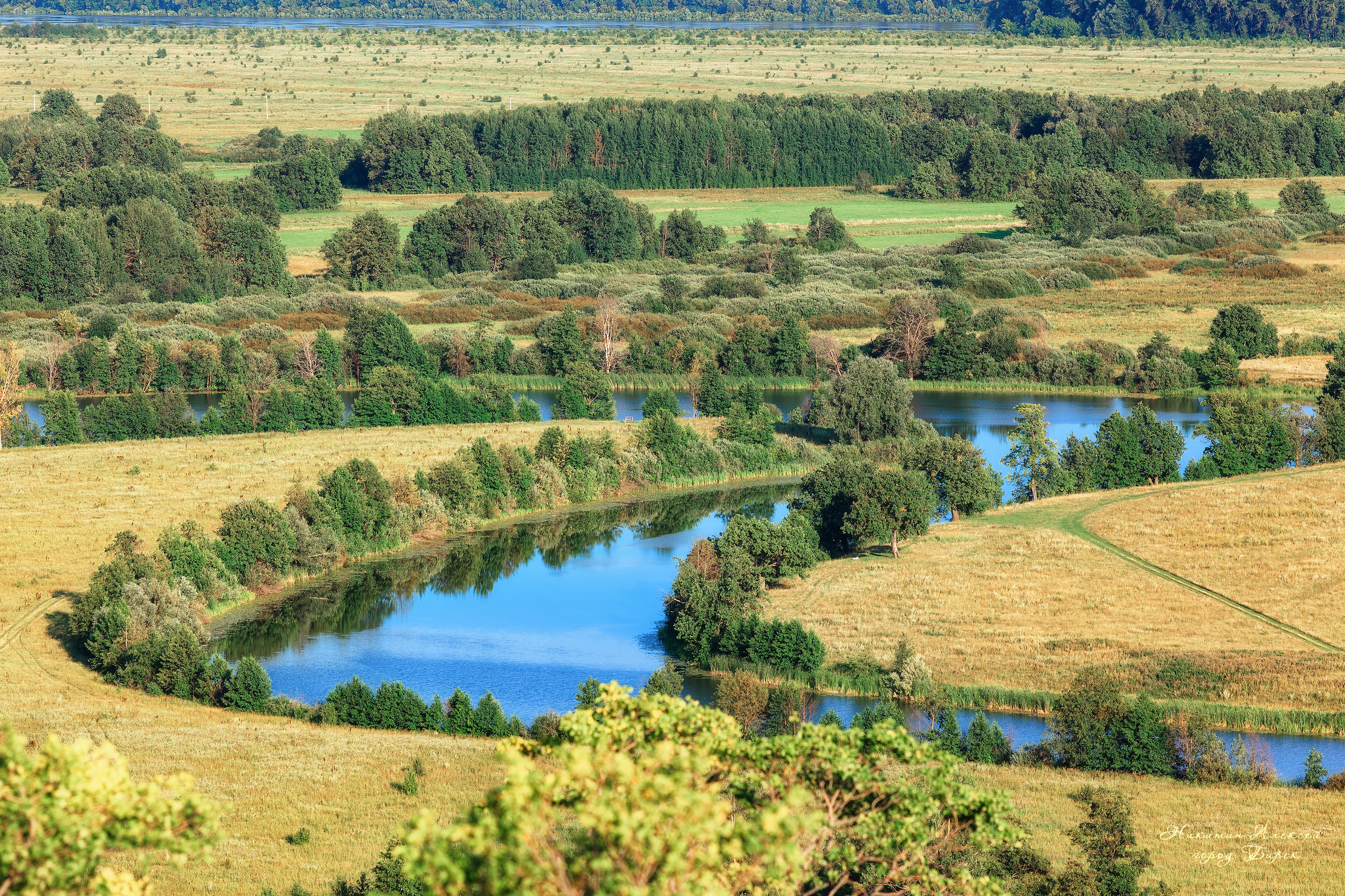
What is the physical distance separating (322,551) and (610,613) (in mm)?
11531

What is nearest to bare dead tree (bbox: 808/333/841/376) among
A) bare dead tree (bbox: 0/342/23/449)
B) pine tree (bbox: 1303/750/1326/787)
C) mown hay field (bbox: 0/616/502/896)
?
bare dead tree (bbox: 0/342/23/449)

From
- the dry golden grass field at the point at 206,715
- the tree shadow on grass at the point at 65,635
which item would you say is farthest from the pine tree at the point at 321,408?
the tree shadow on grass at the point at 65,635

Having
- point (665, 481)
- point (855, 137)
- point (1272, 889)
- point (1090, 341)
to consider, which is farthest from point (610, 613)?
point (855, 137)

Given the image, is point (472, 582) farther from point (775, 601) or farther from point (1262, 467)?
point (1262, 467)

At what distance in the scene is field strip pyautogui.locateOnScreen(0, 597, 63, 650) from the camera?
46.4m

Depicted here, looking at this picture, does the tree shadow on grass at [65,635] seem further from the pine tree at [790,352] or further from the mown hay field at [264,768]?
the pine tree at [790,352]

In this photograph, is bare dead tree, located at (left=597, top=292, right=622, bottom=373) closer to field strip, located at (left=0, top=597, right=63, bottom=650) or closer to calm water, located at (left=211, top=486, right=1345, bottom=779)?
calm water, located at (left=211, top=486, right=1345, bottom=779)

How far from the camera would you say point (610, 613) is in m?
52.6

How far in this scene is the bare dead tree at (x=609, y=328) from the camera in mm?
88938

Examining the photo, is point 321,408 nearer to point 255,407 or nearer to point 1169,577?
point 255,407

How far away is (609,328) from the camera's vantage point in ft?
299

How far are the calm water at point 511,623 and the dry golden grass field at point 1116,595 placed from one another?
10.2ft

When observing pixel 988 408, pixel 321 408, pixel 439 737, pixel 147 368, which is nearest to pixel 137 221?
pixel 147 368

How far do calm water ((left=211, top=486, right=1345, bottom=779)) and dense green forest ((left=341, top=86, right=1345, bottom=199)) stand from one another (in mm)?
101746
